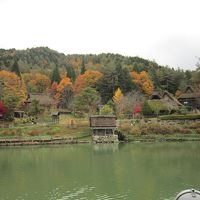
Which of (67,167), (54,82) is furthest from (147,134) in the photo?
(54,82)

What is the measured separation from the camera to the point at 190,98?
79.4 metres

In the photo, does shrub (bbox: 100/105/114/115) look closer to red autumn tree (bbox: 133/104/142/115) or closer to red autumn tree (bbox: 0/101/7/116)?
red autumn tree (bbox: 133/104/142/115)

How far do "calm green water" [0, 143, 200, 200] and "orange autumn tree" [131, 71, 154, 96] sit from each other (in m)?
39.9

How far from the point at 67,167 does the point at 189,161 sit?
36.0 ft

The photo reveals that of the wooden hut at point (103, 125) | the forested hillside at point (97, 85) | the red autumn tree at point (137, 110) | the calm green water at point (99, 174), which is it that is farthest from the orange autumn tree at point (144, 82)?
the calm green water at point (99, 174)

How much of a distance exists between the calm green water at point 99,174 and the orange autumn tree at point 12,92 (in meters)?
20.6

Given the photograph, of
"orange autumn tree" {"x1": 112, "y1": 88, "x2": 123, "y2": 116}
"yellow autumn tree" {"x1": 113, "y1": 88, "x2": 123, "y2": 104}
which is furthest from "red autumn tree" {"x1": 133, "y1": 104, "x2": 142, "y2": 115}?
"yellow autumn tree" {"x1": 113, "y1": 88, "x2": 123, "y2": 104}

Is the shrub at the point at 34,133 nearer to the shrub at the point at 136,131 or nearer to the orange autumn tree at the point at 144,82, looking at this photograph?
the shrub at the point at 136,131

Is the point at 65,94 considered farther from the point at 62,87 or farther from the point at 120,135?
the point at 120,135

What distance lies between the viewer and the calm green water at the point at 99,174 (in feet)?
72.4

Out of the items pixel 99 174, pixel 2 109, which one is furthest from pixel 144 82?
pixel 99 174

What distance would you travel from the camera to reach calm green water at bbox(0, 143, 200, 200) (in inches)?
869

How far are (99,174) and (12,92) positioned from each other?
1664 inches

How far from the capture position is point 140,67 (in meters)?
98.6
